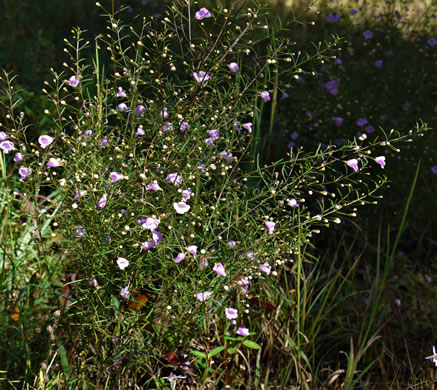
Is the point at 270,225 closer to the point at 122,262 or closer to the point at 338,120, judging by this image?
the point at 122,262

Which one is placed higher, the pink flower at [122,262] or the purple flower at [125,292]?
the pink flower at [122,262]

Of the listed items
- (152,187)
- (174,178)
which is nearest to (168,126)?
(174,178)

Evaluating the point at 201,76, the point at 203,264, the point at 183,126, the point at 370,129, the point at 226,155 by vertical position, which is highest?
the point at 201,76

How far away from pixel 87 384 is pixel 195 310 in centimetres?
56

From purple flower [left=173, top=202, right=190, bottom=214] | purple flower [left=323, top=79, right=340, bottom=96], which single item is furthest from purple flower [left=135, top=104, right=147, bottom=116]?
purple flower [left=323, top=79, right=340, bottom=96]

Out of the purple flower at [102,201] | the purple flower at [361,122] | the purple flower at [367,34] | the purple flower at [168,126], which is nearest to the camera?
the purple flower at [102,201]

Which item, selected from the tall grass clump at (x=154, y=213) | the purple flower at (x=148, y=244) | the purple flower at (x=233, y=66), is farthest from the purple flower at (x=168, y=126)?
the purple flower at (x=148, y=244)

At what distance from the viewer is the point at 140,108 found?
2.02 m

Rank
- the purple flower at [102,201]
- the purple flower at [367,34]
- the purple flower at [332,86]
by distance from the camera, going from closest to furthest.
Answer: the purple flower at [102,201]
the purple flower at [332,86]
the purple flower at [367,34]

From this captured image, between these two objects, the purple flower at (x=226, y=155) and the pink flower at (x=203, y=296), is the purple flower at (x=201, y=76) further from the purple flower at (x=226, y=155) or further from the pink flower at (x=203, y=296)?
the pink flower at (x=203, y=296)

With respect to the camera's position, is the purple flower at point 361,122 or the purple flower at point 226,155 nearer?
the purple flower at point 226,155

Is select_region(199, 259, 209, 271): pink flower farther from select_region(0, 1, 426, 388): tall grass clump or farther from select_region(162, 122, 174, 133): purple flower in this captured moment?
select_region(162, 122, 174, 133): purple flower

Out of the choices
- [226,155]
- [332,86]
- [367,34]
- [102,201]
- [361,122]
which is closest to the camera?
[102,201]

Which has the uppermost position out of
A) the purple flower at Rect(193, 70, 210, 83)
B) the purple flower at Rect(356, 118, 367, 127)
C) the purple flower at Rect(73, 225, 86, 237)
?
the purple flower at Rect(193, 70, 210, 83)
